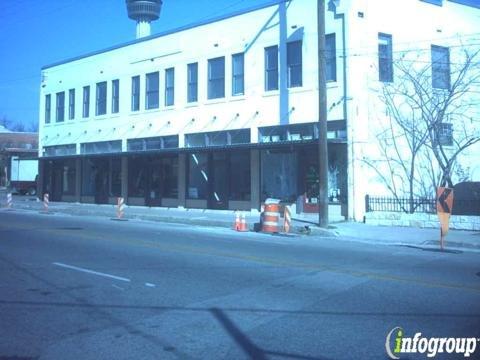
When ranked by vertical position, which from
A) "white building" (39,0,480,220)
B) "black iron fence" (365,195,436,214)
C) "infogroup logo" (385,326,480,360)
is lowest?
"infogroup logo" (385,326,480,360)

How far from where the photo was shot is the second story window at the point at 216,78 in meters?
27.2

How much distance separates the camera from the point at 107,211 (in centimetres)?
2861

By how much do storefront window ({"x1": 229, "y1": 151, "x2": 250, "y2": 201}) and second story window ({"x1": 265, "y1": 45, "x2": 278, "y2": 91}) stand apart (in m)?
3.39

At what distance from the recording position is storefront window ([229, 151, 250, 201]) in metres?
25.6

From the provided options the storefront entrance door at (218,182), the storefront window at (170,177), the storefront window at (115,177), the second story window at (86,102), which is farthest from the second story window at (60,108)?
the storefront entrance door at (218,182)

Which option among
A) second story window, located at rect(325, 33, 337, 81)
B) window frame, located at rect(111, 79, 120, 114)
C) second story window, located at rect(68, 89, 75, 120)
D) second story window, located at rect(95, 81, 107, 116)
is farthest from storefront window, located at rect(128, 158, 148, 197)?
second story window, located at rect(325, 33, 337, 81)

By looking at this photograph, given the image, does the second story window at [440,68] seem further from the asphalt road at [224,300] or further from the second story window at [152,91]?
the second story window at [152,91]

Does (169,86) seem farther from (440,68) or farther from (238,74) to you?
(440,68)

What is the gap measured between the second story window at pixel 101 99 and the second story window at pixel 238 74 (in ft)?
36.7

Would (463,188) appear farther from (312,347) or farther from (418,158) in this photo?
(312,347)

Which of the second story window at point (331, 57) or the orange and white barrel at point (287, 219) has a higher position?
the second story window at point (331, 57)

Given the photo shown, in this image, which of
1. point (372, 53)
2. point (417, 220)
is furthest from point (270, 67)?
point (417, 220)

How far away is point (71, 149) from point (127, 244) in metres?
24.4

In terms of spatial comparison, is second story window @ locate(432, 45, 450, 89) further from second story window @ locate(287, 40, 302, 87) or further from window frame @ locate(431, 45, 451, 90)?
second story window @ locate(287, 40, 302, 87)
